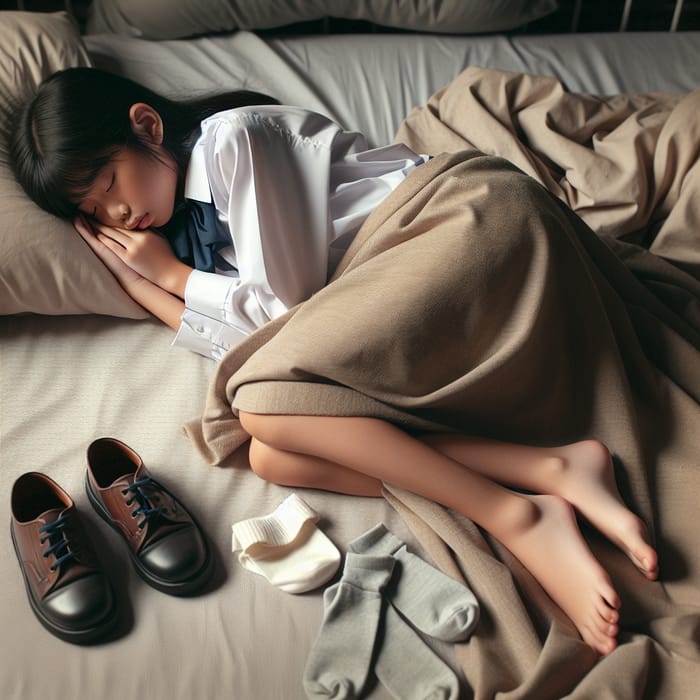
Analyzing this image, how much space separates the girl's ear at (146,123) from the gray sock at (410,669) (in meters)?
0.78

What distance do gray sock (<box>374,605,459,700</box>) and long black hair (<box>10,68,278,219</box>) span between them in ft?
2.45

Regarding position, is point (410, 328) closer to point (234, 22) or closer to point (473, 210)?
point (473, 210)

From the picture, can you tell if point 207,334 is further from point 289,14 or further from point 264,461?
point 289,14

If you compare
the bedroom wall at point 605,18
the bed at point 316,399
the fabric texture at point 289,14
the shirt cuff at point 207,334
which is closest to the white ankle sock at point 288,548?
the bed at point 316,399

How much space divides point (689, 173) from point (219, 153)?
77cm

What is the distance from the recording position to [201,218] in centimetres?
123

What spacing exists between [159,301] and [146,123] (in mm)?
270

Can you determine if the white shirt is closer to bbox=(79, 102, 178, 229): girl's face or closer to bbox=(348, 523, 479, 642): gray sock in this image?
bbox=(79, 102, 178, 229): girl's face

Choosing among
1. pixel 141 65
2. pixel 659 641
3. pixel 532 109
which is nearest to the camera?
pixel 659 641

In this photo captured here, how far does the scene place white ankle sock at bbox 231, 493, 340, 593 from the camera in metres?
0.92

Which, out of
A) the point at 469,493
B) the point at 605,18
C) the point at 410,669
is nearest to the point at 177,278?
the point at 469,493

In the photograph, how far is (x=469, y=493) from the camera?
936 millimetres

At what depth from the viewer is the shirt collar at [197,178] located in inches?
45.9

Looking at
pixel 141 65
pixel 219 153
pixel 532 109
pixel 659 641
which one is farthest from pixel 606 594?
pixel 141 65
